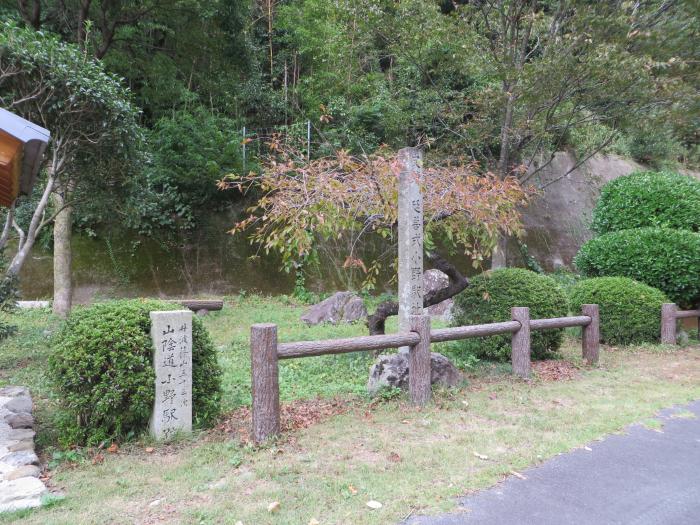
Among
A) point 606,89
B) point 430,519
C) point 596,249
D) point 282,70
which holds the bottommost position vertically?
point 430,519

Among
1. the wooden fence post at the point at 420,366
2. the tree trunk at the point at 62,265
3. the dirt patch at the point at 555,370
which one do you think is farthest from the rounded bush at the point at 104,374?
the tree trunk at the point at 62,265

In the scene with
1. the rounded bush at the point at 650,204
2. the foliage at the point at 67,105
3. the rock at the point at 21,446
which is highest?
the foliage at the point at 67,105

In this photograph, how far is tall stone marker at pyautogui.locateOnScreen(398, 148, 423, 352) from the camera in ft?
18.4

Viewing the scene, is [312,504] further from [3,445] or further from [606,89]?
[606,89]

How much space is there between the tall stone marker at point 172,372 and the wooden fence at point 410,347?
597 mm

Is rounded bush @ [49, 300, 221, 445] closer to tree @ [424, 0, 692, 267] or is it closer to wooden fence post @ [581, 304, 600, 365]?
wooden fence post @ [581, 304, 600, 365]

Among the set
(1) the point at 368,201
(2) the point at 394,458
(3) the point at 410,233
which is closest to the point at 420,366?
(2) the point at 394,458

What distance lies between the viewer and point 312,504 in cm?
287

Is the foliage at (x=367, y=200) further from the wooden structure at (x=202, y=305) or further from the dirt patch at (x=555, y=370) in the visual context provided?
the wooden structure at (x=202, y=305)

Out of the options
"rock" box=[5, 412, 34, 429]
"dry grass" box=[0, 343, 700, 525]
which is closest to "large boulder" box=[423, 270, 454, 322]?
"dry grass" box=[0, 343, 700, 525]

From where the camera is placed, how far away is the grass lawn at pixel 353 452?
2.85m

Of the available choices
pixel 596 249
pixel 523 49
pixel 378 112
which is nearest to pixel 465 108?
pixel 523 49

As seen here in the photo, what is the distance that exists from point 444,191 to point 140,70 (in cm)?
910

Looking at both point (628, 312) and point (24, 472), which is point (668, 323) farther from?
point (24, 472)
